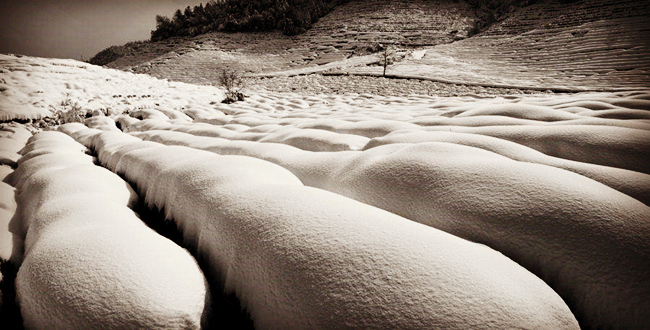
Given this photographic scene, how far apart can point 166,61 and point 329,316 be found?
538 inches

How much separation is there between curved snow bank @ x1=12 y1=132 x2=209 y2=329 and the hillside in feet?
21.3

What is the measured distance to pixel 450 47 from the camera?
33.7 feet

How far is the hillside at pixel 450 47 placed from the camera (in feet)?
21.0

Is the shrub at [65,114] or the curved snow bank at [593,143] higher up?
the shrub at [65,114]

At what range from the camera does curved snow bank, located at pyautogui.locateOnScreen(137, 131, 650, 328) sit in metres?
0.40

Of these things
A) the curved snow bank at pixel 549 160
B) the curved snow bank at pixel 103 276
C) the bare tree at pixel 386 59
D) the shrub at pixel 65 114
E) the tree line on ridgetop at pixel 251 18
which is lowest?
the curved snow bank at pixel 103 276

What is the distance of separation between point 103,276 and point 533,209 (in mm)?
705

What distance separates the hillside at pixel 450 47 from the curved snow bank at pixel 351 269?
6251 millimetres

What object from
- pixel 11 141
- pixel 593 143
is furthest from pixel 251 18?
pixel 593 143

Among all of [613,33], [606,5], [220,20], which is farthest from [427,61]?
[220,20]

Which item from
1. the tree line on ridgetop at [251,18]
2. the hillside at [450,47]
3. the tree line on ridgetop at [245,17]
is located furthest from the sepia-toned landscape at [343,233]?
the tree line on ridgetop at [245,17]

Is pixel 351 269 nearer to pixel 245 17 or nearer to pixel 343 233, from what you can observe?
pixel 343 233

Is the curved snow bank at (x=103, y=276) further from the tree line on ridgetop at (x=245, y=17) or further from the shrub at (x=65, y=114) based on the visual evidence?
the tree line on ridgetop at (x=245, y=17)

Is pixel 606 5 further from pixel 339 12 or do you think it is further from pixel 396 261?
pixel 396 261
